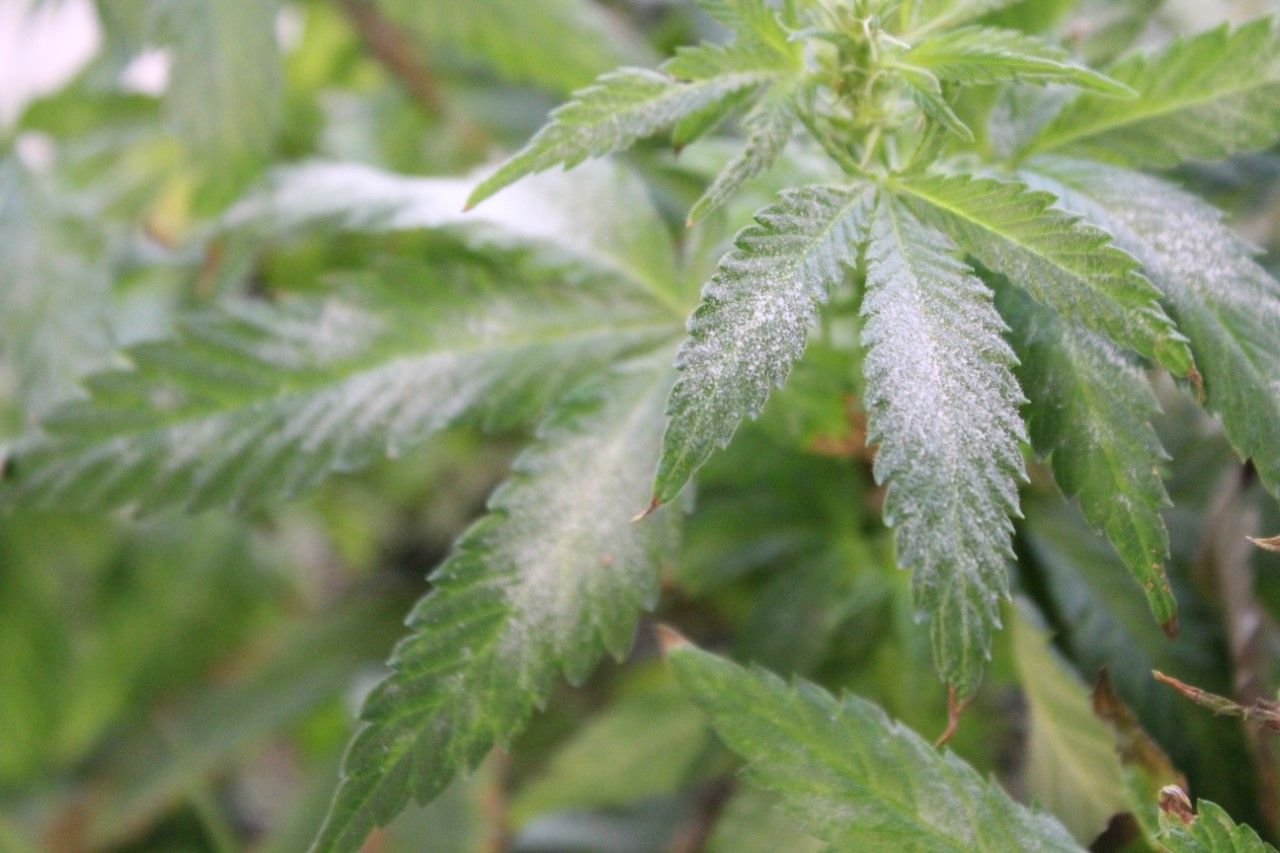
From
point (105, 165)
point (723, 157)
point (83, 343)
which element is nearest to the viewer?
point (723, 157)

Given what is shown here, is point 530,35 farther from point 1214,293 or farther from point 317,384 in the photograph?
point 1214,293

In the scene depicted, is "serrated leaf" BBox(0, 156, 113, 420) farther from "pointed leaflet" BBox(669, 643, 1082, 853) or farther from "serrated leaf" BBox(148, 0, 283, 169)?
"pointed leaflet" BBox(669, 643, 1082, 853)

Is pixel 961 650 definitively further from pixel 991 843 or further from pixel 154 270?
pixel 154 270

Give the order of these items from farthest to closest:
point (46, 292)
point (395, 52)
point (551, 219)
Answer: point (395, 52), point (46, 292), point (551, 219)

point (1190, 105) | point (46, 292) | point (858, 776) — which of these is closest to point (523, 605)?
point (858, 776)

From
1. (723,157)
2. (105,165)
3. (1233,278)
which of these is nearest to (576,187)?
(723,157)

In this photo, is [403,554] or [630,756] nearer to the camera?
[630,756]

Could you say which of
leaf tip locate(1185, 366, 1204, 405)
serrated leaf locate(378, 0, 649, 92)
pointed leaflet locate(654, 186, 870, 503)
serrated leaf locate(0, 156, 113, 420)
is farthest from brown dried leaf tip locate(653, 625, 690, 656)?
serrated leaf locate(378, 0, 649, 92)
